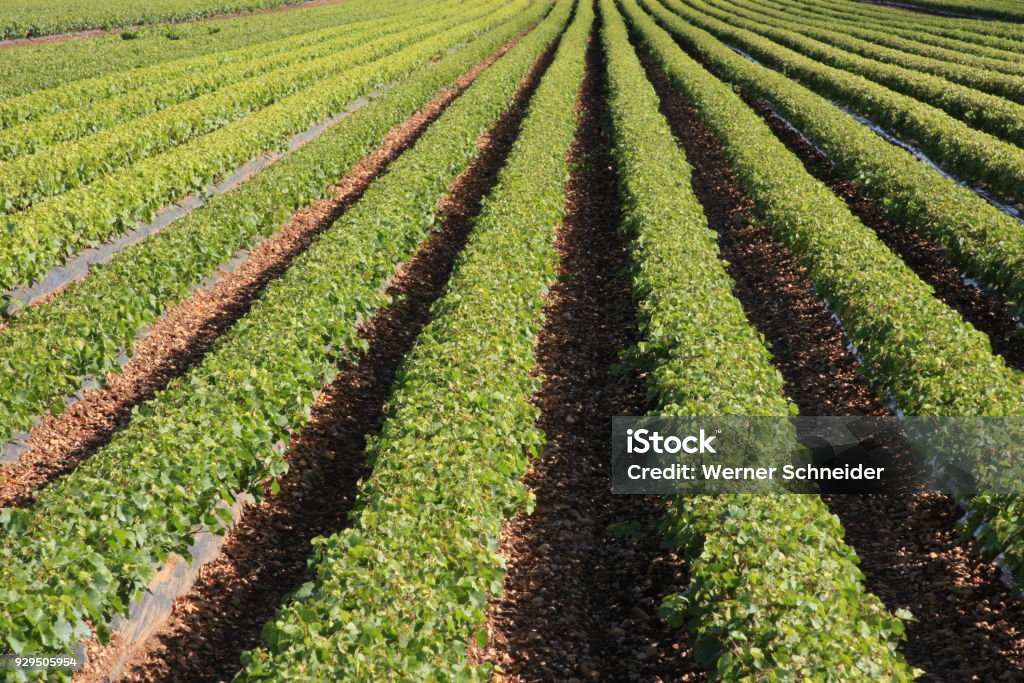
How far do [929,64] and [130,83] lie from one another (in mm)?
34870

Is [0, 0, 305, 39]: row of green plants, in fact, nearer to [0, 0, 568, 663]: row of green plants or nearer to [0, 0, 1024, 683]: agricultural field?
[0, 0, 1024, 683]: agricultural field

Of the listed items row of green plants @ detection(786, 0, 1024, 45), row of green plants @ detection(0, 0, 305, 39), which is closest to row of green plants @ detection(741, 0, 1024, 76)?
row of green plants @ detection(786, 0, 1024, 45)

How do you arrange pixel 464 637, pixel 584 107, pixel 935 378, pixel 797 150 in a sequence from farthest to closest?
pixel 584 107
pixel 797 150
pixel 935 378
pixel 464 637

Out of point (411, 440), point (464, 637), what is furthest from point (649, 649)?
point (411, 440)

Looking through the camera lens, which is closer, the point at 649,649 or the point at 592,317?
the point at 649,649

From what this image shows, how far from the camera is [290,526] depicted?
9930 millimetres

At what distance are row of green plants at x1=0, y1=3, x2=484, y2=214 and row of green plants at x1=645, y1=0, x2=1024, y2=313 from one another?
1625 centimetres

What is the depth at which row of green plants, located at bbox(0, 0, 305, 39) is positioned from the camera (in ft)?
180

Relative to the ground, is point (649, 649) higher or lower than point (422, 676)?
lower

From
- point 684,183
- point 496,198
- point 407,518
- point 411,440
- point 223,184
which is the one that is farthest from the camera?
point 223,184

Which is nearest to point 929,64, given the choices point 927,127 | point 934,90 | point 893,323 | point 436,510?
point 934,90

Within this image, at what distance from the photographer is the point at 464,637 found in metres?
7.25

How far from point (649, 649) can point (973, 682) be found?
112 inches

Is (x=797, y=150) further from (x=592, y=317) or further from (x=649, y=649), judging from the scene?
(x=649, y=649)
